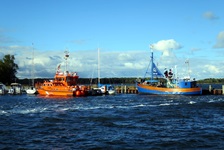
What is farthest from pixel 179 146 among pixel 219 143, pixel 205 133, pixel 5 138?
pixel 5 138

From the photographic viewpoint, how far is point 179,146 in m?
23.5

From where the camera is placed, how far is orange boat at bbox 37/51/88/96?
9044 cm

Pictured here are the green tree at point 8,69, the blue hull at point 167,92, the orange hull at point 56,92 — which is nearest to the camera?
the orange hull at point 56,92

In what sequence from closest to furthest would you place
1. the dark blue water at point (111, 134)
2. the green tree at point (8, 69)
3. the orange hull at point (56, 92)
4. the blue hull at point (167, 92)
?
the dark blue water at point (111, 134), the orange hull at point (56, 92), the blue hull at point (167, 92), the green tree at point (8, 69)

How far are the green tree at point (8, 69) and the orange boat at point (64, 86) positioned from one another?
6383 cm

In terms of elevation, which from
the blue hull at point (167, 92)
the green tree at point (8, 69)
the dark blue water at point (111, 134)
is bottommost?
the dark blue water at point (111, 134)

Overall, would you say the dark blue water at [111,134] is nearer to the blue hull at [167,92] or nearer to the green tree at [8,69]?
the blue hull at [167,92]

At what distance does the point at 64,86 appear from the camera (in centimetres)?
9206

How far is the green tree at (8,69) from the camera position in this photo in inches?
6058

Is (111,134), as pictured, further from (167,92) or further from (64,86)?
(167,92)

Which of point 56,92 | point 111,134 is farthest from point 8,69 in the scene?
point 111,134

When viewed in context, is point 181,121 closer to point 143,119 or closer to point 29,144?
point 143,119

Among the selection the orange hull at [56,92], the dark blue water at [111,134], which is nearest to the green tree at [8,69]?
the orange hull at [56,92]

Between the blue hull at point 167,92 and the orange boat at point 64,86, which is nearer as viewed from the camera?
the orange boat at point 64,86
